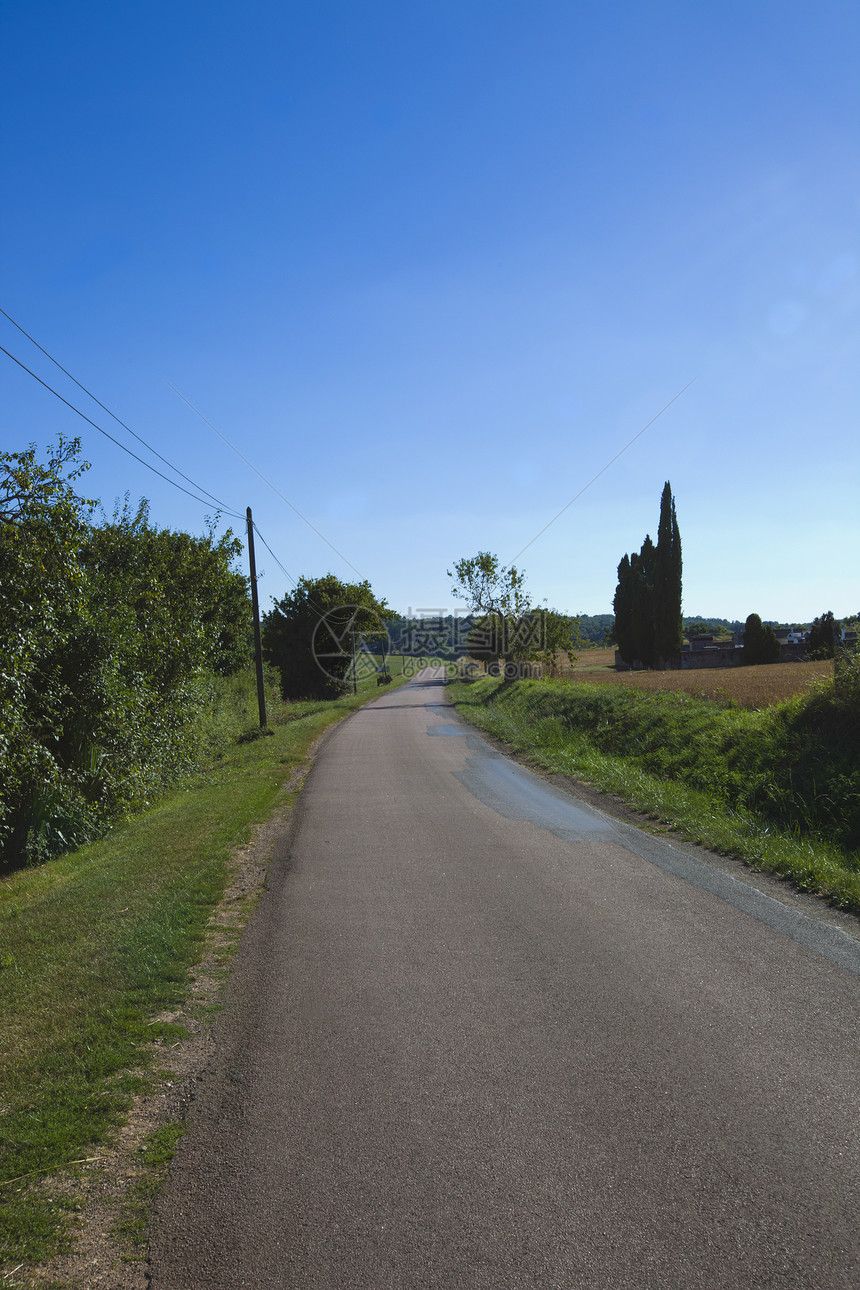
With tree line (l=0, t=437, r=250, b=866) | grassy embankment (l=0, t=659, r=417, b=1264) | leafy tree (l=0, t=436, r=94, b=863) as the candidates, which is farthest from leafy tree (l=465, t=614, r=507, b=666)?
leafy tree (l=0, t=436, r=94, b=863)

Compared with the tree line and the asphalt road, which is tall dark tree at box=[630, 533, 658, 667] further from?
the asphalt road

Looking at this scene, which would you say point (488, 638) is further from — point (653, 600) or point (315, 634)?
point (653, 600)

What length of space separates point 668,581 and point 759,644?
8.78m

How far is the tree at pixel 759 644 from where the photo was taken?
5691 centimetres

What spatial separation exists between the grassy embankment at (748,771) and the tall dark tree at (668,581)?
4069 cm

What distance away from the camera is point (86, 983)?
5.04 meters

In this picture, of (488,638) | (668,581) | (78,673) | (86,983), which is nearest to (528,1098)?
(86,983)

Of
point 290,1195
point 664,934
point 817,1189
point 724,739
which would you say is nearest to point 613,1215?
point 817,1189

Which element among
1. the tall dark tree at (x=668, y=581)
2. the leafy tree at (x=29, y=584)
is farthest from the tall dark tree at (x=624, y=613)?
the leafy tree at (x=29, y=584)

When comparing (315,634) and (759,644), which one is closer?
(315,634)

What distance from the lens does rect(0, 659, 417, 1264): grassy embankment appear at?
314 cm

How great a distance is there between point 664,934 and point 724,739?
729 cm

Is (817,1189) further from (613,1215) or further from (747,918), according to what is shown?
(747,918)

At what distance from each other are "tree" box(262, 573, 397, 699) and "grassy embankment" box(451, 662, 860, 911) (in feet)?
97.6
